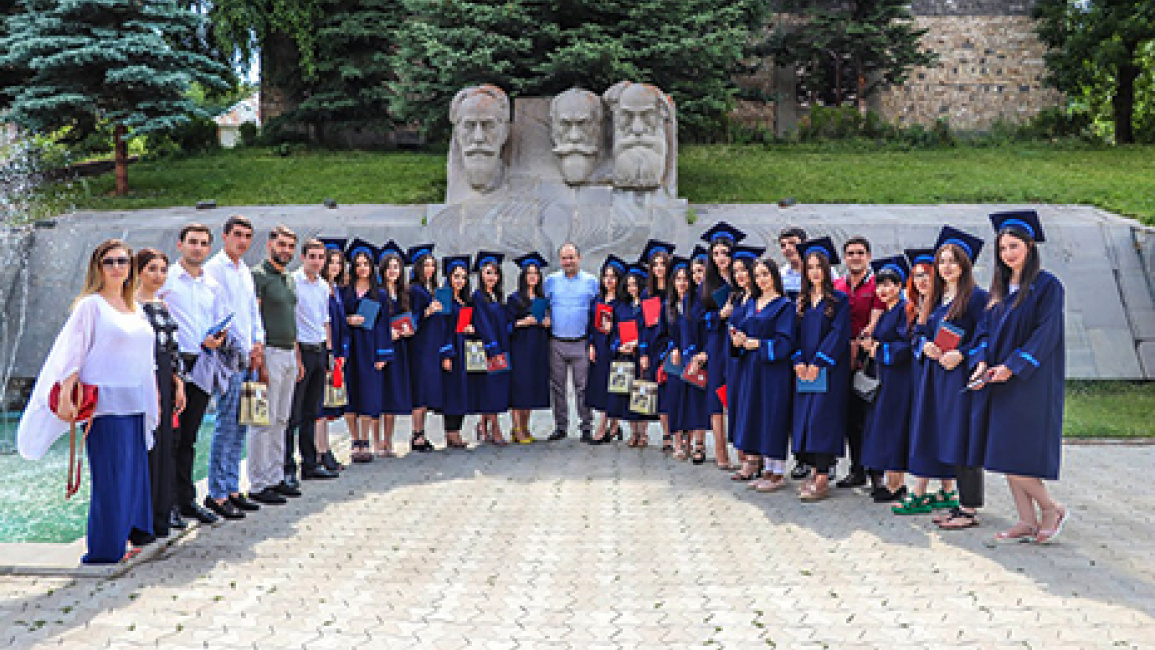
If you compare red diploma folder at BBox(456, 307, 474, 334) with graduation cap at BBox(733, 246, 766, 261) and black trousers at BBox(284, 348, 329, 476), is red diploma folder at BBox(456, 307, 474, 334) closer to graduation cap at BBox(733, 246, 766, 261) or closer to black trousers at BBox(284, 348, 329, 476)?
black trousers at BBox(284, 348, 329, 476)

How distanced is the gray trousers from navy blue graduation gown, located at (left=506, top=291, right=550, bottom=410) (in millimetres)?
114

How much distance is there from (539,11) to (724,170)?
5.48 metres

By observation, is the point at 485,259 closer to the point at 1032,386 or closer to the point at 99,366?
the point at 99,366

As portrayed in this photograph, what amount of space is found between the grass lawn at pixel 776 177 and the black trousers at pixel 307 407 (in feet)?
35.2

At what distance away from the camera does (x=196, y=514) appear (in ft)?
21.6

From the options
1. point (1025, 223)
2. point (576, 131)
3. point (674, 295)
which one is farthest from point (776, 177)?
point (1025, 223)

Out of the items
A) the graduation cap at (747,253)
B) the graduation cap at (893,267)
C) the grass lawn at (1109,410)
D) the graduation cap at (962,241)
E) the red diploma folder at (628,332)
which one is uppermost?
the graduation cap at (962,241)

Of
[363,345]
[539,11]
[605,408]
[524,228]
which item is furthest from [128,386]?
[539,11]

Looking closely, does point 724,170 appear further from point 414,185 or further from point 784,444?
point 784,444

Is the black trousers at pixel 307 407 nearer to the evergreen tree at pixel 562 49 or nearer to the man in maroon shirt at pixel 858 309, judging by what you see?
the man in maroon shirt at pixel 858 309

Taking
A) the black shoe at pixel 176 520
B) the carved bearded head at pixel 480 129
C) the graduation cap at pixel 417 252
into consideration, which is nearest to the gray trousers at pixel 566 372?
the graduation cap at pixel 417 252

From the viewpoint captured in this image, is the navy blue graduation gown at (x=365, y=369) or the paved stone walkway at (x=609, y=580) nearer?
the paved stone walkway at (x=609, y=580)

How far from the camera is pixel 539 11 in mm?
16938

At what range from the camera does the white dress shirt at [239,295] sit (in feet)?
21.5
